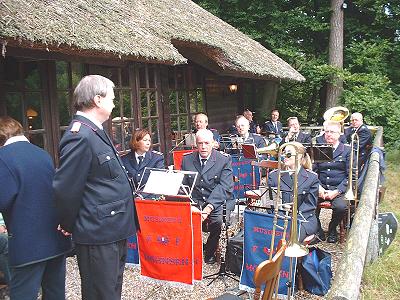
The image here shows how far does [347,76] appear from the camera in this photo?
15.0 metres

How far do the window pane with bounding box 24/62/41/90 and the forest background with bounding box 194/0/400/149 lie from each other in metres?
11.5

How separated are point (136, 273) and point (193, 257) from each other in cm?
101

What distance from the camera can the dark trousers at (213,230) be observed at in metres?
4.72

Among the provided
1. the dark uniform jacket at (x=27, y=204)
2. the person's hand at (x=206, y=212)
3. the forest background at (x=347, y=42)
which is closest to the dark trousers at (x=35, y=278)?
the dark uniform jacket at (x=27, y=204)

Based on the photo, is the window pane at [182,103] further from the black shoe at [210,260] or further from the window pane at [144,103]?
the black shoe at [210,260]

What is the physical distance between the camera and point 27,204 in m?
2.71

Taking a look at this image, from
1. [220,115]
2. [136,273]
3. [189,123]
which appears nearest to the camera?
[136,273]

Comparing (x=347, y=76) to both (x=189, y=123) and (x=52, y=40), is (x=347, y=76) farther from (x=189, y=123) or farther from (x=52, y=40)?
(x=52, y=40)

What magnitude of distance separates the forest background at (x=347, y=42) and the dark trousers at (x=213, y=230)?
10992 millimetres

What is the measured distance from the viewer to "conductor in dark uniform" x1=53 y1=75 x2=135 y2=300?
2451 millimetres

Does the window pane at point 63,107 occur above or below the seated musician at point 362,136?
above

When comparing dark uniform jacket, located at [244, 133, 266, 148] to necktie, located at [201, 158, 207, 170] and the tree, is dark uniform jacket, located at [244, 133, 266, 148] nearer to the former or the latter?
necktie, located at [201, 158, 207, 170]

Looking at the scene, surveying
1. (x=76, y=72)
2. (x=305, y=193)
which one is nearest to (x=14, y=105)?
(x=76, y=72)

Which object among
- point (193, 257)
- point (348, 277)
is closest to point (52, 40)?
point (193, 257)
